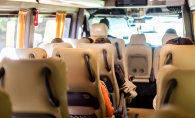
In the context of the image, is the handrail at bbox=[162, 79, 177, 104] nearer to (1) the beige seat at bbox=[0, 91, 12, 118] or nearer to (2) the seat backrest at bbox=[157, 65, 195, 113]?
(2) the seat backrest at bbox=[157, 65, 195, 113]

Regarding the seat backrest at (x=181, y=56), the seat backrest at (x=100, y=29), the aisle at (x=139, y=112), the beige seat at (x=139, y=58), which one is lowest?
the aisle at (x=139, y=112)

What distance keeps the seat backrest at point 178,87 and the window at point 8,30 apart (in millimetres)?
4164

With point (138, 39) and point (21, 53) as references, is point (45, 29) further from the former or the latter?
point (21, 53)

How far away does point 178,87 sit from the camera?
1.08 metres

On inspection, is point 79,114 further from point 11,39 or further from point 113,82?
point 11,39

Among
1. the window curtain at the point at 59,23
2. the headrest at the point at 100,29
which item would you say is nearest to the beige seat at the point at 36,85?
the headrest at the point at 100,29

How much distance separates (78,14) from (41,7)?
6.61ft

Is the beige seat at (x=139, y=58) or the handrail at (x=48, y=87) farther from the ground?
the handrail at (x=48, y=87)

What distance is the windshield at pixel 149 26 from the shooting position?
7.49m

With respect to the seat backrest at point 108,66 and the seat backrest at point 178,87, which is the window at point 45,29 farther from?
the seat backrest at point 178,87

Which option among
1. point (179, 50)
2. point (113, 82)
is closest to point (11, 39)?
point (113, 82)

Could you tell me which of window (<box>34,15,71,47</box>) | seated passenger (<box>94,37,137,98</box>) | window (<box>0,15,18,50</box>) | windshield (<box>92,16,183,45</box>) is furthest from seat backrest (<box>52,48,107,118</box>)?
windshield (<box>92,16,183,45</box>)

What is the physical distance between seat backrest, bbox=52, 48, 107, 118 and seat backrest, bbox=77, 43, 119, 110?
2.36ft

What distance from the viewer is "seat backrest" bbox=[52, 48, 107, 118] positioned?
223cm
